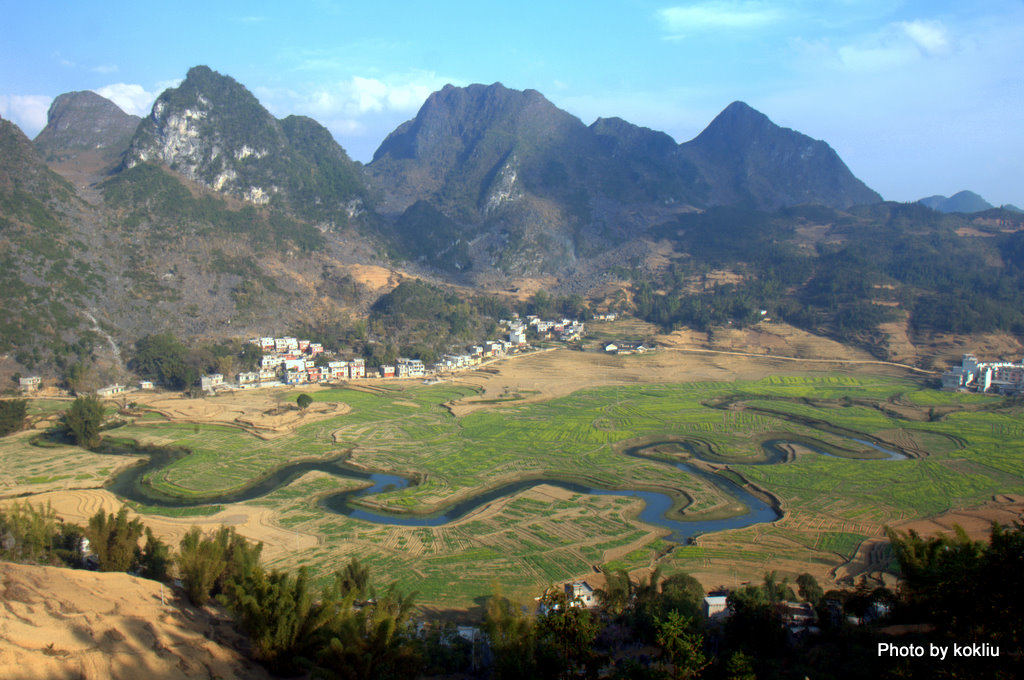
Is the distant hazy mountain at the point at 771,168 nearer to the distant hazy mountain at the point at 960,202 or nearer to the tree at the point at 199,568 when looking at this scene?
the distant hazy mountain at the point at 960,202

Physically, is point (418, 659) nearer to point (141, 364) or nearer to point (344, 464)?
point (344, 464)

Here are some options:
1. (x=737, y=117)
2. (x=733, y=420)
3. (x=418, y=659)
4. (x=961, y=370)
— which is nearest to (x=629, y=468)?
(x=733, y=420)

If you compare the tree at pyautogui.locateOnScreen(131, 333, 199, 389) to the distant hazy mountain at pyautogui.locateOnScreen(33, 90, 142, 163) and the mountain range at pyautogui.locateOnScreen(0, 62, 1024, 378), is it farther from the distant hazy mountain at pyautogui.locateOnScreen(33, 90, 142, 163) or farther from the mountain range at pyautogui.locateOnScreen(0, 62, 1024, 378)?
the distant hazy mountain at pyautogui.locateOnScreen(33, 90, 142, 163)

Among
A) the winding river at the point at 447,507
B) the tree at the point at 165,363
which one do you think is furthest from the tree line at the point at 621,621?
the tree at the point at 165,363

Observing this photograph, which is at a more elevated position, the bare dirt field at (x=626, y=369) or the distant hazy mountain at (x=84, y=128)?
the distant hazy mountain at (x=84, y=128)

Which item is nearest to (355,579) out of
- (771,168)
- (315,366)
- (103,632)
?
(103,632)

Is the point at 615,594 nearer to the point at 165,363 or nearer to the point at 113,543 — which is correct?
the point at 113,543
